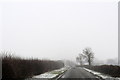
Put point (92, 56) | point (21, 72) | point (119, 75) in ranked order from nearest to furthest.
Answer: point (21, 72) → point (119, 75) → point (92, 56)

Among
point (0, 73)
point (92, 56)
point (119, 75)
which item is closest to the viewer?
point (0, 73)

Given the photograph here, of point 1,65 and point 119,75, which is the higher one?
point 1,65

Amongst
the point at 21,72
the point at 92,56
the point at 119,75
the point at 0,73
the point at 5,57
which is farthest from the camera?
the point at 92,56

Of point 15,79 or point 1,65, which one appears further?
point 15,79

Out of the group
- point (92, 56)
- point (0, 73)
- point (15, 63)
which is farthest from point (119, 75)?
point (92, 56)

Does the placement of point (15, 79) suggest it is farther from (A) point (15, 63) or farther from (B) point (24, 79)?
(B) point (24, 79)

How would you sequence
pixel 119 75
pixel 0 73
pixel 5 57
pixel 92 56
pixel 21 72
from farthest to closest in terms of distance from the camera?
1. pixel 92 56
2. pixel 119 75
3. pixel 21 72
4. pixel 5 57
5. pixel 0 73

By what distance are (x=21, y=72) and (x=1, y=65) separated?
4516 mm

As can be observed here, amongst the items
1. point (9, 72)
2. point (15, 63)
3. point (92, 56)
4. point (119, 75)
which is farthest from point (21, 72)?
point (92, 56)

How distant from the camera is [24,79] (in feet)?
70.7

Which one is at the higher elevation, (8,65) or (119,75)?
(8,65)

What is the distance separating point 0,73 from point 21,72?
440 centimetres

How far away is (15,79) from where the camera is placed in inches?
731

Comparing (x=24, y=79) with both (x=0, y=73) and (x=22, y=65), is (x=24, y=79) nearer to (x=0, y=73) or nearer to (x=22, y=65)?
(x=22, y=65)
